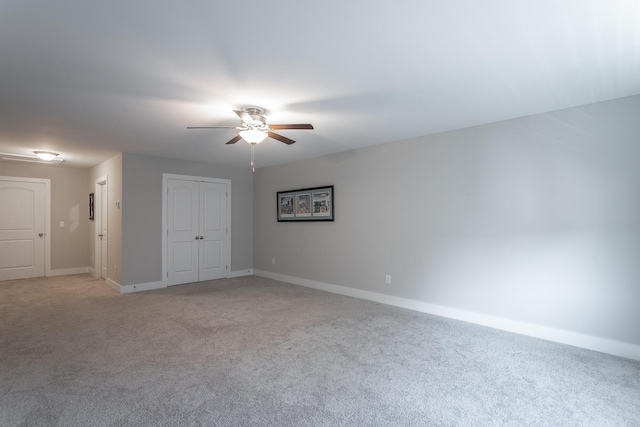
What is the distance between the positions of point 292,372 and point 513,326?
251cm

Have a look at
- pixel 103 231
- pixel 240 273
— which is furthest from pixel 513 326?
pixel 103 231

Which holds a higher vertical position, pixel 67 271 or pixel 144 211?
pixel 144 211

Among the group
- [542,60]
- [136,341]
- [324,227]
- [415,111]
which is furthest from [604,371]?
[136,341]

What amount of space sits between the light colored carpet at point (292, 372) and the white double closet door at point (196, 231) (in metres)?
1.77

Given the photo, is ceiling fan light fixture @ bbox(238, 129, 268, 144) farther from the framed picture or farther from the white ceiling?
the framed picture

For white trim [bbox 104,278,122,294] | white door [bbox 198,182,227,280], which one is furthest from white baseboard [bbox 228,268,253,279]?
white trim [bbox 104,278,122,294]

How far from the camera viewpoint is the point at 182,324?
148 inches

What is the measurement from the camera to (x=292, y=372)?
8.59 feet

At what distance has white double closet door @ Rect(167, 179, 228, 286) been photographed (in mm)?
5926

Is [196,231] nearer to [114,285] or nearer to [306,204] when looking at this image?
[114,285]

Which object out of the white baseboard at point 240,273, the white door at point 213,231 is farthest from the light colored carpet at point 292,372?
the white baseboard at point 240,273

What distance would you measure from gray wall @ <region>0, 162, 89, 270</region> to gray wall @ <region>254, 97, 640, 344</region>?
5.81m

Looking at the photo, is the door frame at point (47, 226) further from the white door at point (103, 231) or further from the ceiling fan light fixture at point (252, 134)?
the ceiling fan light fixture at point (252, 134)

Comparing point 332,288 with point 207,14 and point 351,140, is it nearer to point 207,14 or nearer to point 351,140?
point 351,140
